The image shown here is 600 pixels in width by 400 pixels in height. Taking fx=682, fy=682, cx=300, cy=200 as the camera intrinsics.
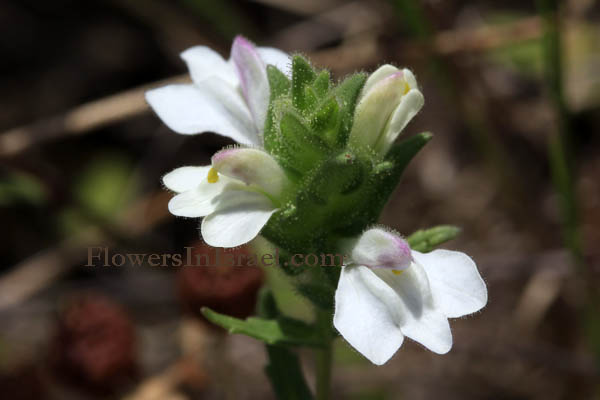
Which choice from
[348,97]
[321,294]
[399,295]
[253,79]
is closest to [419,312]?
[399,295]

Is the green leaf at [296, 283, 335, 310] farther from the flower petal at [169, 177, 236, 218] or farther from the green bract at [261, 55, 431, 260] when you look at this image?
the flower petal at [169, 177, 236, 218]

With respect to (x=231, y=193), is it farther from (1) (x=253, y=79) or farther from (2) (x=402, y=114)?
(2) (x=402, y=114)

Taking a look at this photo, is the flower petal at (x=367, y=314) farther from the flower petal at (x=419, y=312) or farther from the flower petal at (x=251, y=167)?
the flower petal at (x=251, y=167)

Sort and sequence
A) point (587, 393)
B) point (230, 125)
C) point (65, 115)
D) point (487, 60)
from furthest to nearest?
point (487, 60) → point (65, 115) → point (587, 393) → point (230, 125)

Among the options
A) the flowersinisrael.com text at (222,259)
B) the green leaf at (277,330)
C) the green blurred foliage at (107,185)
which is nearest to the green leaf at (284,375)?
the green leaf at (277,330)

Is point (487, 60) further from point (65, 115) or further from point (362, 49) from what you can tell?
point (65, 115)

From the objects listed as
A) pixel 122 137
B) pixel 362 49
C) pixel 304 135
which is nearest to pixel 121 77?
pixel 122 137
